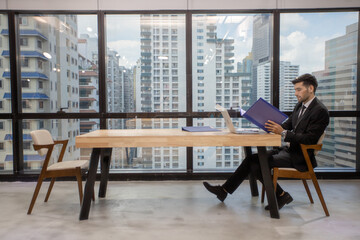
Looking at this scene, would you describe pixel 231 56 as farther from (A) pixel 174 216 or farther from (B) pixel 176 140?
(A) pixel 174 216

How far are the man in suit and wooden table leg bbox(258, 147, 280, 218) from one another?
0.19 metres

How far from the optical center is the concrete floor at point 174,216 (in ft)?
7.77

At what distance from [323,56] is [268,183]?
8.52ft

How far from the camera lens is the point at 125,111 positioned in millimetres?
4207

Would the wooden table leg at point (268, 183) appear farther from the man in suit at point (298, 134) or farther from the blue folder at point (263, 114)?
the blue folder at point (263, 114)

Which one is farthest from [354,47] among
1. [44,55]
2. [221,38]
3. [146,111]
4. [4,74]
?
[4,74]

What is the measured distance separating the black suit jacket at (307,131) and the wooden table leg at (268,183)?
29cm

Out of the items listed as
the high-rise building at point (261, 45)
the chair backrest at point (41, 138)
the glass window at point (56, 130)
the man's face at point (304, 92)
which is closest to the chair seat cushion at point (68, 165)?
the chair backrest at point (41, 138)

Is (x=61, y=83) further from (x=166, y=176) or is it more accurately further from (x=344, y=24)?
(x=344, y=24)

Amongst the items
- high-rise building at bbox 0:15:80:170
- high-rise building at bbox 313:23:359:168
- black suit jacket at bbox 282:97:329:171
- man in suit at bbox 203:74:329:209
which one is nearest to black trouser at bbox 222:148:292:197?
man in suit at bbox 203:74:329:209

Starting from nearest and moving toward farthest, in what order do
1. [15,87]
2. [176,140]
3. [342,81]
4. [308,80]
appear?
[176,140], [308,80], [15,87], [342,81]

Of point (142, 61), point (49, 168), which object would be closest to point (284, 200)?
point (49, 168)

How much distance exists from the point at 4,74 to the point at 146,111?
7.29 ft

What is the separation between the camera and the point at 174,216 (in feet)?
9.06
